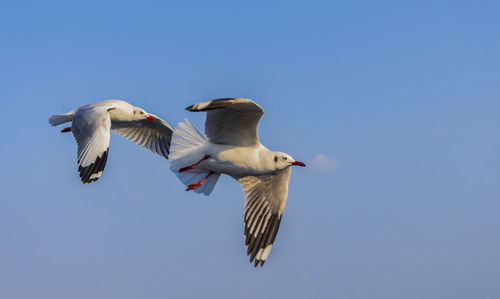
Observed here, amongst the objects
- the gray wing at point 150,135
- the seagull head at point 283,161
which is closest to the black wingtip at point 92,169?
the gray wing at point 150,135

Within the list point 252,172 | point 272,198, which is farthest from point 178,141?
point 272,198

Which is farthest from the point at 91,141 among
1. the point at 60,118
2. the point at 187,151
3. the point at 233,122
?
the point at 233,122

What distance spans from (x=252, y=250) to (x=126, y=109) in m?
3.19

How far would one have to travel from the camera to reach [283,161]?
705 centimetres

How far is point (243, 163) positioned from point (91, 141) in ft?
7.53

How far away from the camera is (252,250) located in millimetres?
7551

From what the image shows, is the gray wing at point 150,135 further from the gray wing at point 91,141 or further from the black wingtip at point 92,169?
the black wingtip at point 92,169

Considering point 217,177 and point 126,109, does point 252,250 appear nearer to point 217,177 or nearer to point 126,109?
point 217,177

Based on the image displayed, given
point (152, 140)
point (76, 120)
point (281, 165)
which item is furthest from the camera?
Result: point (152, 140)

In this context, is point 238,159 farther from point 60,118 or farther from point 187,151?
point 60,118

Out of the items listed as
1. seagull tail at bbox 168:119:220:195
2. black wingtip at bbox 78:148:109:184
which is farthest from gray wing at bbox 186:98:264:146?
black wingtip at bbox 78:148:109:184

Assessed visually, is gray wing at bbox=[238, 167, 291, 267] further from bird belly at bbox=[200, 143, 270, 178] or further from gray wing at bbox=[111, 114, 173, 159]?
gray wing at bbox=[111, 114, 173, 159]

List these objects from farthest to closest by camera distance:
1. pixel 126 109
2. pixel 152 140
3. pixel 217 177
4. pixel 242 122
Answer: pixel 152 140 → pixel 126 109 → pixel 217 177 → pixel 242 122

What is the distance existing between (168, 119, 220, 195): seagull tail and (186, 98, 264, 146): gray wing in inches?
9.6
